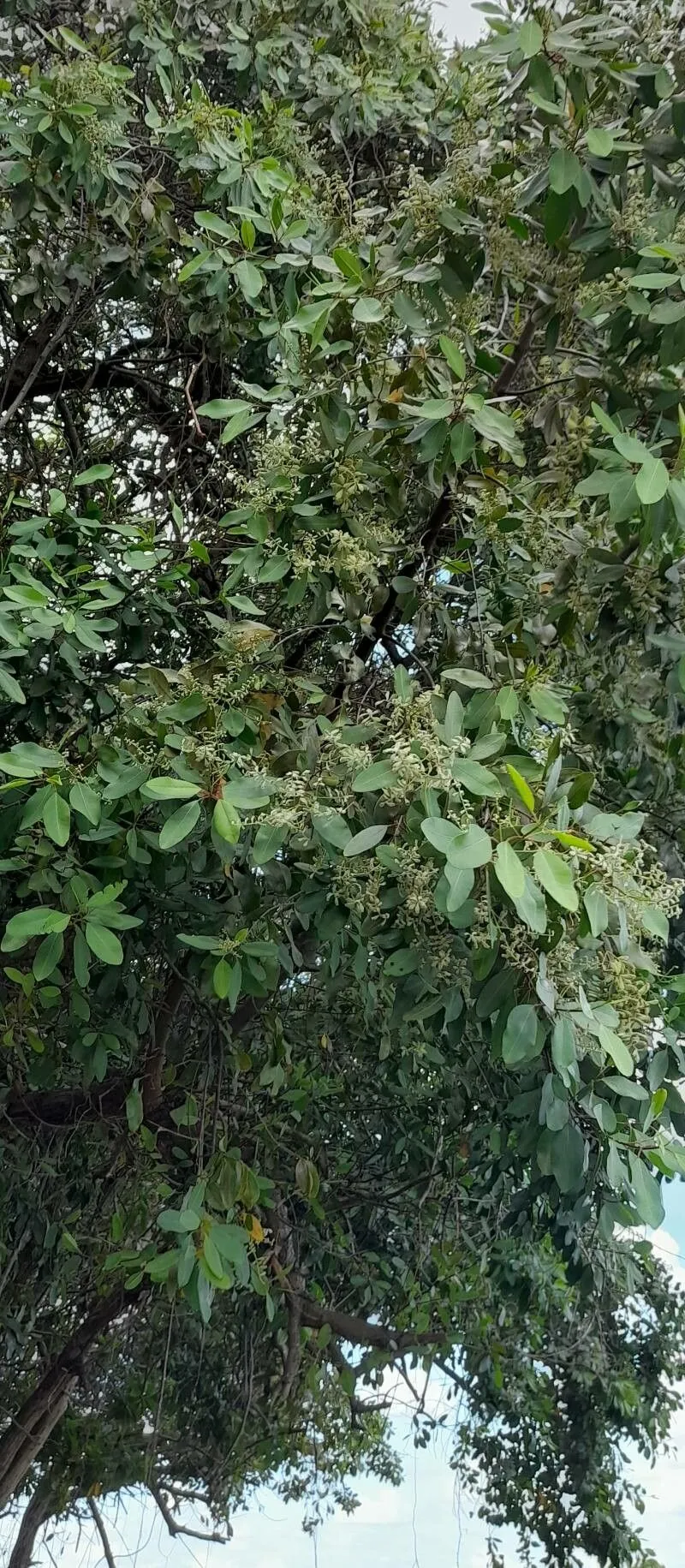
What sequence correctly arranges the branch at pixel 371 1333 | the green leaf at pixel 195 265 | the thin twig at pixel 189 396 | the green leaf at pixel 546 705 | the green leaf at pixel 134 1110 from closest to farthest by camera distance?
the green leaf at pixel 546 705
the green leaf at pixel 195 265
the green leaf at pixel 134 1110
the thin twig at pixel 189 396
the branch at pixel 371 1333

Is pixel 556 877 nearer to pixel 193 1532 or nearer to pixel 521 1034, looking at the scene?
pixel 521 1034

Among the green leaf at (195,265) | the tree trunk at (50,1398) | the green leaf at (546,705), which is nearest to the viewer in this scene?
the green leaf at (546,705)

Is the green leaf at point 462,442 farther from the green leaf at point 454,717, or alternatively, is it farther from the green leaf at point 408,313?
the green leaf at point 454,717

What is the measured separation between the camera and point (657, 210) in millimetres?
1188

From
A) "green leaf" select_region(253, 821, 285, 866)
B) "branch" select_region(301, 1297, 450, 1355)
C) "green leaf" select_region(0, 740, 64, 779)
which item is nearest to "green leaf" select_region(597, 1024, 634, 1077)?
"green leaf" select_region(253, 821, 285, 866)

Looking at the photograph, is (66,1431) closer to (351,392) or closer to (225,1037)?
(225,1037)

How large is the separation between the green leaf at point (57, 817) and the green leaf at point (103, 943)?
9 centimetres

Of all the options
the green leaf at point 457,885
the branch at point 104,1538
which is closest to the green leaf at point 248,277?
the green leaf at point 457,885

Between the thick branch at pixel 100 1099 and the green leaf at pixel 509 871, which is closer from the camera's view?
the green leaf at pixel 509 871

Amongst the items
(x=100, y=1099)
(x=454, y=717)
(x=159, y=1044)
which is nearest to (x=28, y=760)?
(x=454, y=717)

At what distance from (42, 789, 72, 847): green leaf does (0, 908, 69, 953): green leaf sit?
0.07 metres

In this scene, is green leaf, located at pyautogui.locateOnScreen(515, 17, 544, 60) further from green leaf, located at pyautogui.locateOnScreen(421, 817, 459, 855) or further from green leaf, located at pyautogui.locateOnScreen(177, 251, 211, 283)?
green leaf, located at pyautogui.locateOnScreen(421, 817, 459, 855)

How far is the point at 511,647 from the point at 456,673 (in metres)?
0.17

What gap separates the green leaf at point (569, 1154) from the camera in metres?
1.07
